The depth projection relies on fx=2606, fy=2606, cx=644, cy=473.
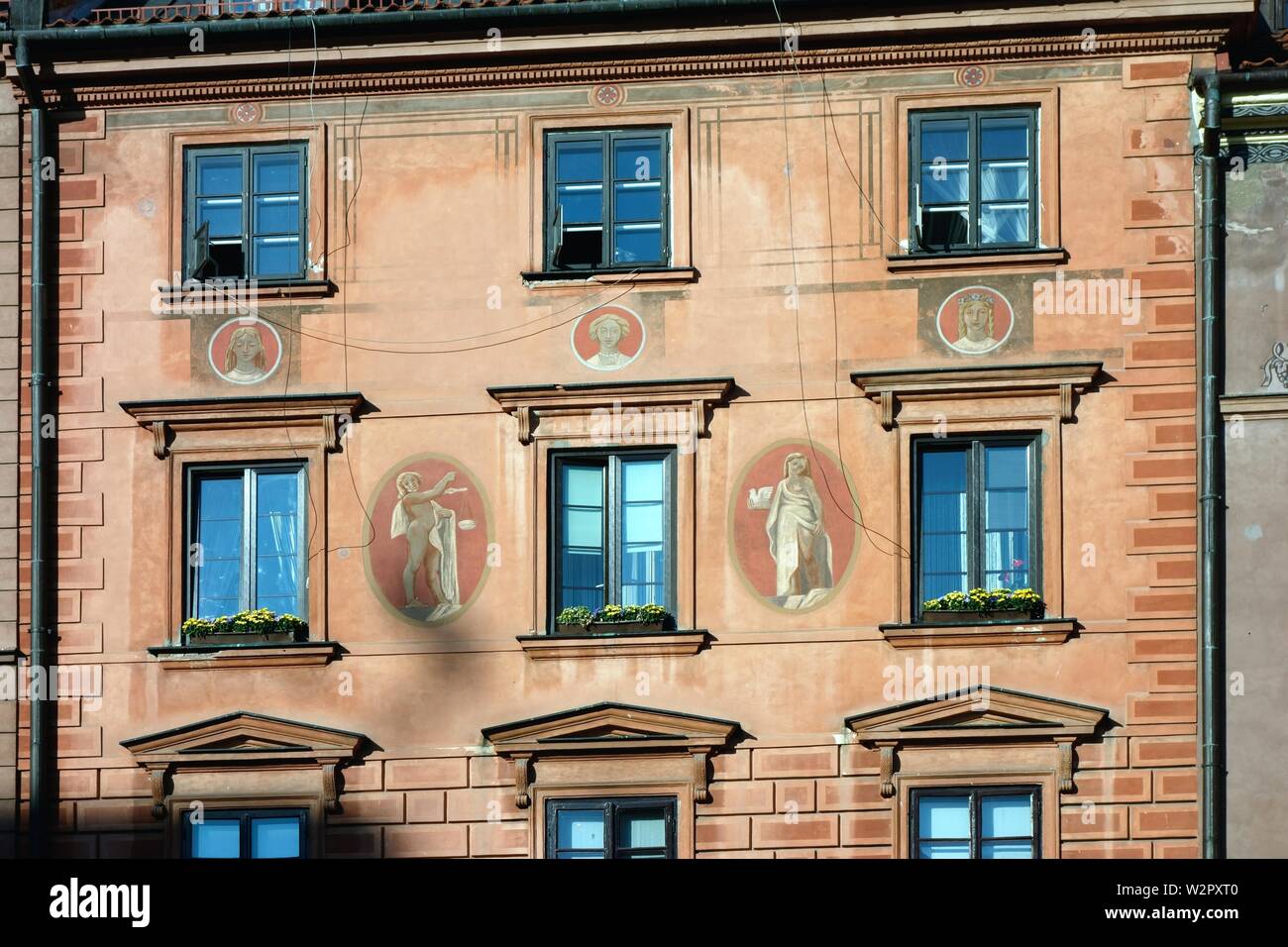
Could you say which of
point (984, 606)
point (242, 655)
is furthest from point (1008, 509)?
point (242, 655)

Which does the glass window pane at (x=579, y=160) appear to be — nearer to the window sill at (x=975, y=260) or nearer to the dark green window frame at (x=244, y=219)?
the dark green window frame at (x=244, y=219)

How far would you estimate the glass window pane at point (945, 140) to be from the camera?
2519 cm

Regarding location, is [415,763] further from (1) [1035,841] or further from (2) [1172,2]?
(2) [1172,2]

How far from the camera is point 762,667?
24.4m

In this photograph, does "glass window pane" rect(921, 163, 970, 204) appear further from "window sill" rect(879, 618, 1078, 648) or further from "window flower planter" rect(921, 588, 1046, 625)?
"window sill" rect(879, 618, 1078, 648)

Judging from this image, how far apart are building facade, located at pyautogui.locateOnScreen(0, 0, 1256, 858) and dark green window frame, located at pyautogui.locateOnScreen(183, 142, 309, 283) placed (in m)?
0.07

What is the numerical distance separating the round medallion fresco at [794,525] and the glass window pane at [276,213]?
5183 millimetres

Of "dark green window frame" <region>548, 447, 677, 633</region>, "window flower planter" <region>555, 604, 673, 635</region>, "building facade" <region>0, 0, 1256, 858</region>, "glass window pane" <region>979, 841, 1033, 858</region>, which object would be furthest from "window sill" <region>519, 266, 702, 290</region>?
"glass window pane" <region>979, 841, 1033, 858</region>

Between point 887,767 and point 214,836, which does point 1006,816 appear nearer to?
point 887,767

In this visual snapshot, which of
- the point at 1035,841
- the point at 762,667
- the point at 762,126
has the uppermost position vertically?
the point at 762,126

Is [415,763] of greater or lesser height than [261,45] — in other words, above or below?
below

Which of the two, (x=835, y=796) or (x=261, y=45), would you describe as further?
(x=261, y=45)

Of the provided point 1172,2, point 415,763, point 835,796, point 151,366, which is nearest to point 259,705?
point 415,763

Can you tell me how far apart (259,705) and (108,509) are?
248 cm
